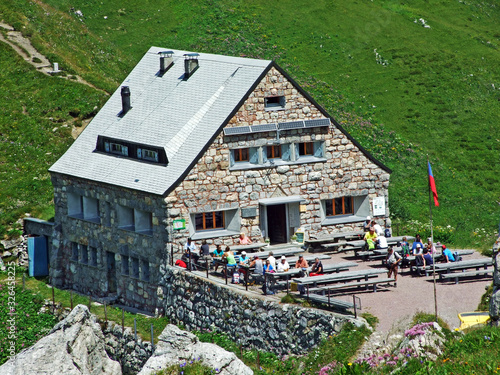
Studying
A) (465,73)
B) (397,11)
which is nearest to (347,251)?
(465,73)

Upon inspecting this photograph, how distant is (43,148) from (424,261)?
29.0 metres

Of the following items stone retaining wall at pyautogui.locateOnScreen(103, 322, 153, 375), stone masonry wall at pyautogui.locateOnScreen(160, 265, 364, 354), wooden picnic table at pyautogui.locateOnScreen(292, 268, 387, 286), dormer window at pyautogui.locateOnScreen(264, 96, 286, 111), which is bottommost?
stone retaining wall at pyautogui.locateOnScreen(103, 322, 153, 375)

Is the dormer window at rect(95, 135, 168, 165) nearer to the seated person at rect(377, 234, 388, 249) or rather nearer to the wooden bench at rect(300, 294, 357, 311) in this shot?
the seated person at rect(377, 234, 388, 249)

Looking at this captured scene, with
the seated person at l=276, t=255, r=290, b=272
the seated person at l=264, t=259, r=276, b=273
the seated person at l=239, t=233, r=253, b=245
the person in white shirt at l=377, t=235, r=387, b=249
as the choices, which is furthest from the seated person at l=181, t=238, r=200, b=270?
the person in white shirt at l=377, t=235, r=387, b=249

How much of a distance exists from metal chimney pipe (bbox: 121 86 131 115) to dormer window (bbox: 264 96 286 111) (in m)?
8.17

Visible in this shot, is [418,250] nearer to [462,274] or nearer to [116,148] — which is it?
[462,274]

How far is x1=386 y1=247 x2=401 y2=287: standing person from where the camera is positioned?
1407 inches

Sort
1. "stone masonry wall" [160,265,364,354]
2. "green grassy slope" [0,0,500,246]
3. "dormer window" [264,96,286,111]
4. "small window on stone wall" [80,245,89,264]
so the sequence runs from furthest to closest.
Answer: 1. "green grassy slope" [0,0,500,246]
2. "small window on stone wall" [80,245,89,264]
3. "dormer window" [264,96,286,111]
4. "stone masonry wall" [160,265,364,354]

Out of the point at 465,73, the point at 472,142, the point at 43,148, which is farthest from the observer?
the point at 465,73

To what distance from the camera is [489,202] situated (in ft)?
193

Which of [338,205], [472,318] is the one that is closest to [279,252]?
[338,205]

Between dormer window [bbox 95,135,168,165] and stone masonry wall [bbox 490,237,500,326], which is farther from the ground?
dormer window [bbox 95,135,168,165]

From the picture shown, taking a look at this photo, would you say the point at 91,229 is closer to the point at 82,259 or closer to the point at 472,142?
the point at 82,259

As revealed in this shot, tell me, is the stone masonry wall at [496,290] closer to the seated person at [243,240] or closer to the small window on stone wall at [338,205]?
the seated person at [243,240]
